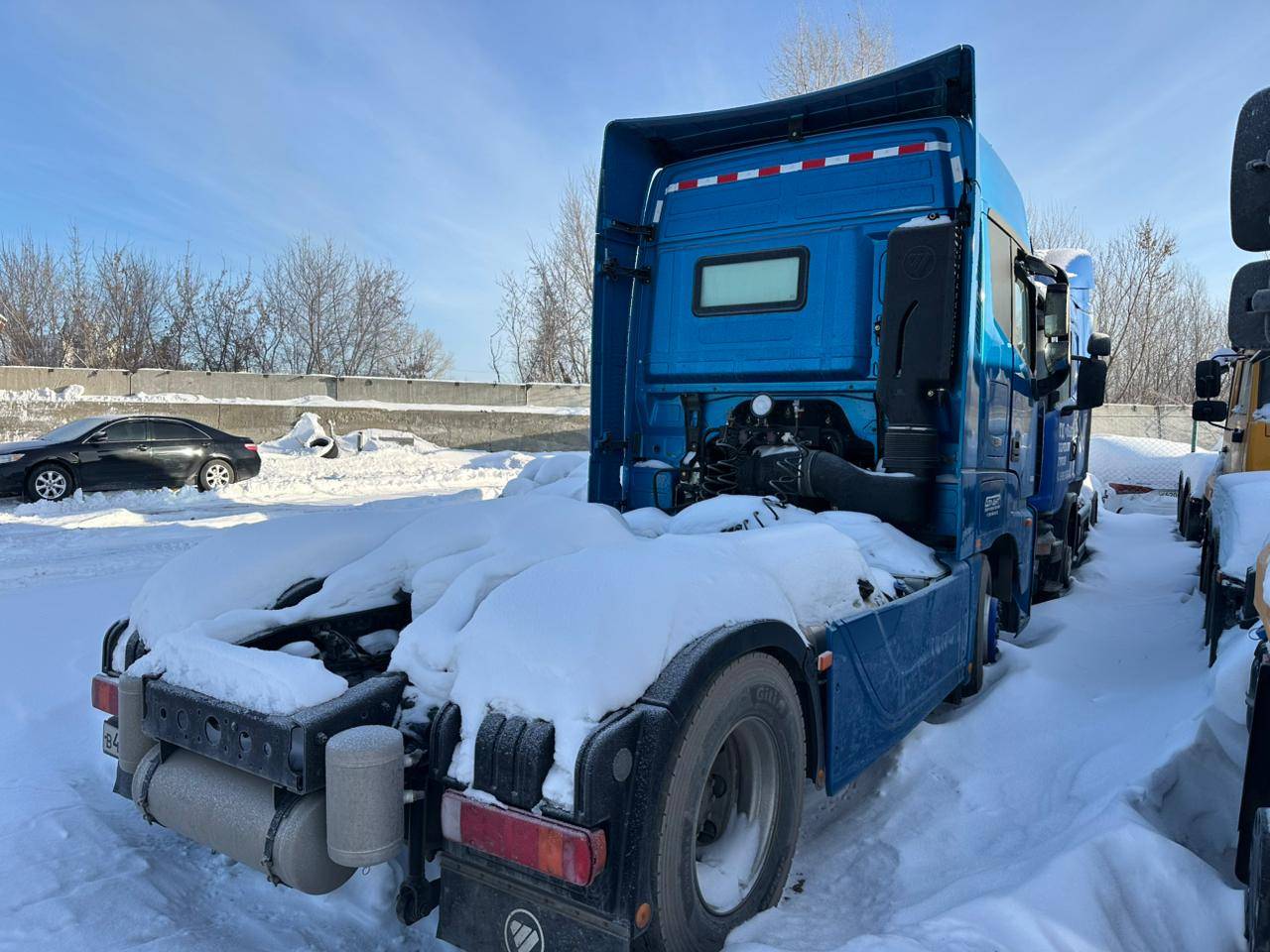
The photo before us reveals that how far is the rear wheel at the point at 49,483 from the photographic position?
1162cm

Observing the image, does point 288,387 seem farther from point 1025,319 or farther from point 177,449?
point 1025,319

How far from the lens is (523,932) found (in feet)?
6.39

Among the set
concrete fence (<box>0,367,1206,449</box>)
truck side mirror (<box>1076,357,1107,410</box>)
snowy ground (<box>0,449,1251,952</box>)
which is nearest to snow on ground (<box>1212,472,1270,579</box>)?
snowy ground (<box>0,449,1251,952</box>)

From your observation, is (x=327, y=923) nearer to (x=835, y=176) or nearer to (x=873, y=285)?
(x=873, y=285)

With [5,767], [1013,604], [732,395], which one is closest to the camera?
[5,767]

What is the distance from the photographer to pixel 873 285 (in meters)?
4.37

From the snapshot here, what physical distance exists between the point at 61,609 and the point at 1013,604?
22.3ft

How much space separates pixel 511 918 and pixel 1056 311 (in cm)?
480

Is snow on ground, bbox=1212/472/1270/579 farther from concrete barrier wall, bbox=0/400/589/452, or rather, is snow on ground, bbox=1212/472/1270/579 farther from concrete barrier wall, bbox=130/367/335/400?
concrete barrier wall, bbox=130/367/335/400

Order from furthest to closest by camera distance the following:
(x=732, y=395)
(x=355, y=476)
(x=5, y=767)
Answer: (x=355, y=476) < (x=732, y=395) < (x=5, y=767)

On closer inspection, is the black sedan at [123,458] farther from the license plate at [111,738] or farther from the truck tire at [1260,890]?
the truck tire at [1260,890]

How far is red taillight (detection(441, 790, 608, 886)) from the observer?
1.79 metres

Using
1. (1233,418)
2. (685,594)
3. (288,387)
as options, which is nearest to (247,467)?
(288,387)

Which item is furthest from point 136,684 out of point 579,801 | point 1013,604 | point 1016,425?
point 1013,604
